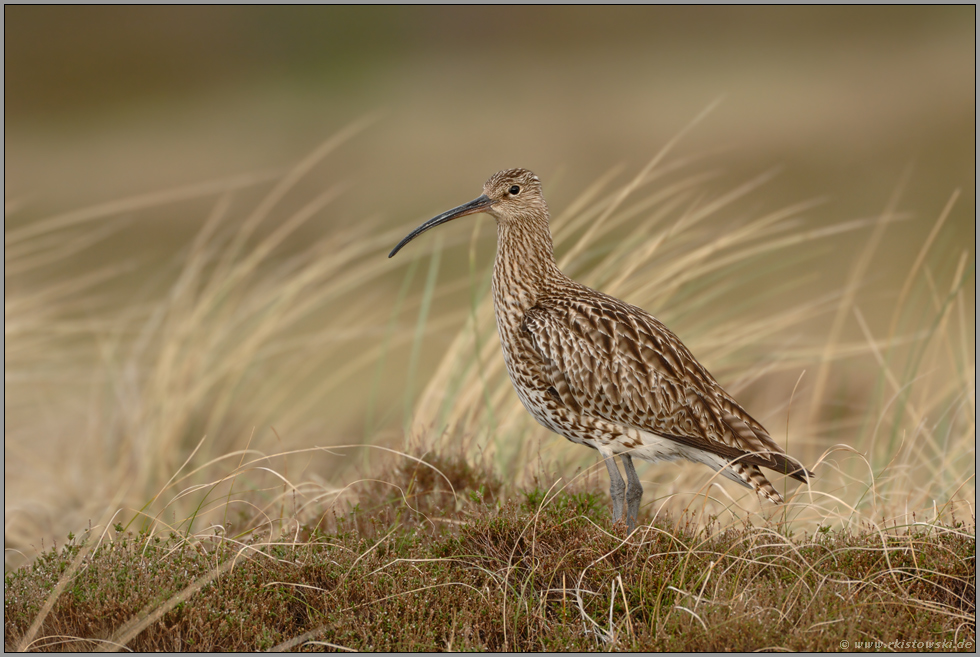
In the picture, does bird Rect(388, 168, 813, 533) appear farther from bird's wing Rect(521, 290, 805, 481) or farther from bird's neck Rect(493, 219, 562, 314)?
bird's neck Rect(493, 219, 562, 314)

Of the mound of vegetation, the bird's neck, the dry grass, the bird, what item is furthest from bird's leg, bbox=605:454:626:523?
the bird's neck

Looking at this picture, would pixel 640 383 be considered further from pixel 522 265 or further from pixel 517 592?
pixel 517 592

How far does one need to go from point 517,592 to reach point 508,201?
2491mm

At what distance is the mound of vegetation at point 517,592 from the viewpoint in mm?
3539

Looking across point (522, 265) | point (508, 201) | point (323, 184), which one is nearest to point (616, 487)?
point (522, 265)

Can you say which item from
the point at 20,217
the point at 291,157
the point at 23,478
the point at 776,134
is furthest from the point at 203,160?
the point at 23,478

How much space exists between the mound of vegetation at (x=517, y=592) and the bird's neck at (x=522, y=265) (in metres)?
1.38

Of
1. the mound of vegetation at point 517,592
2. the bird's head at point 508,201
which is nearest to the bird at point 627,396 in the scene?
the mound of vegetation at point 517,592

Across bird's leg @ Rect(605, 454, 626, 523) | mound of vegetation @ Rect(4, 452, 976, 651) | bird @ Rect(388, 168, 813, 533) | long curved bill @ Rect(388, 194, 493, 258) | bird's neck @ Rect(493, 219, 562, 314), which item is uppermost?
long curved bill @ Rect(388, 194, 493, 258)

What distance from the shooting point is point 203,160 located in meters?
33.2

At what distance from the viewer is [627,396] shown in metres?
4.74

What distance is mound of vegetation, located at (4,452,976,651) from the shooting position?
139 inches

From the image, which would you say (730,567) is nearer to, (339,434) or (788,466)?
(788,466)

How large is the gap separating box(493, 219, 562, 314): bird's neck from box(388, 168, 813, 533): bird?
0.51ft
